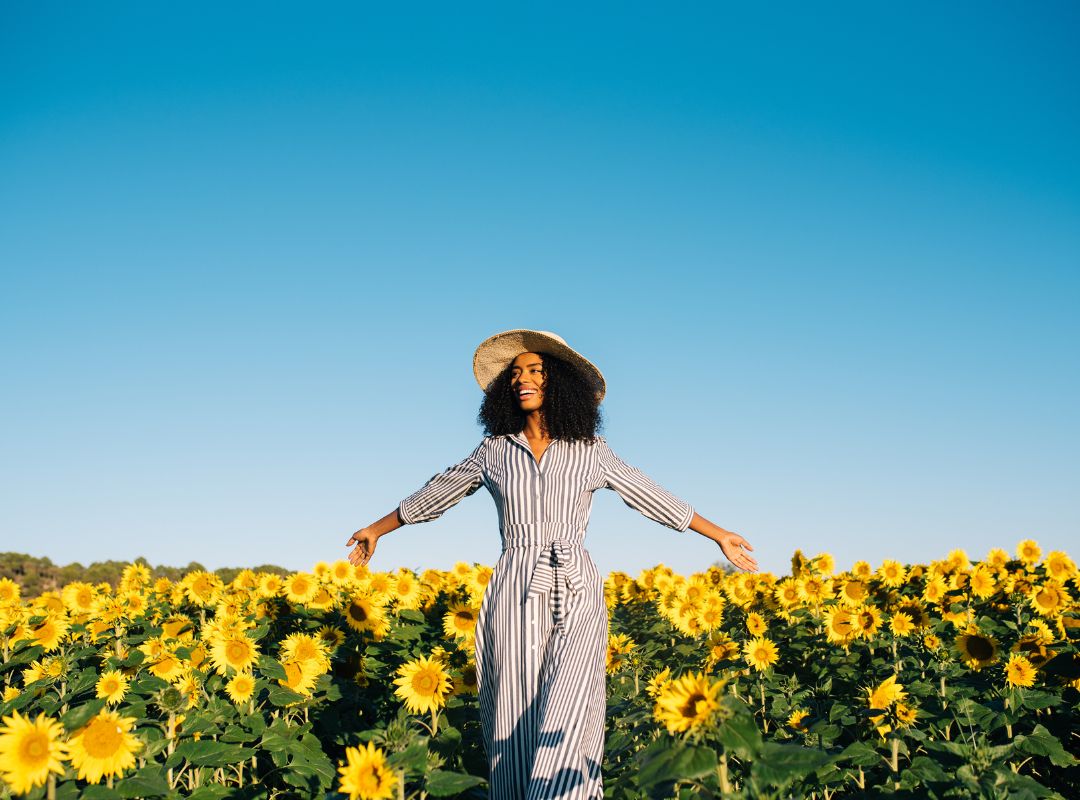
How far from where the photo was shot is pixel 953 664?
19.2 feet

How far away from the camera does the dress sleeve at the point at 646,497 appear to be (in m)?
4.54

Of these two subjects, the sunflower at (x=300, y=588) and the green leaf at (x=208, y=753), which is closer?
the green leaf at (x=208, y=753)

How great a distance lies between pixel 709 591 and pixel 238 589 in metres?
4.35

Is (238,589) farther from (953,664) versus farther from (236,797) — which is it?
(953,664)

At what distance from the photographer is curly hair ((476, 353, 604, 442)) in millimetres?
4621

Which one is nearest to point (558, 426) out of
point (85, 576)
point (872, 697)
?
point (872, 697)

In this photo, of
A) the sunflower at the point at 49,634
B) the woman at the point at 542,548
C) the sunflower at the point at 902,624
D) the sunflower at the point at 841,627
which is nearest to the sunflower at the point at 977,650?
the sunflower at the point at 902,624

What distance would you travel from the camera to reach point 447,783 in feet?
9.29

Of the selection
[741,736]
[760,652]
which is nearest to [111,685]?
[741,736]

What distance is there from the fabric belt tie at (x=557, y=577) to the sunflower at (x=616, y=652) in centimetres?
225

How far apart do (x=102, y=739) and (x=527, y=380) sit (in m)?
2.56

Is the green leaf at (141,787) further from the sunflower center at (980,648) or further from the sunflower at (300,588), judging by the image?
the sunflower center at (980,648)

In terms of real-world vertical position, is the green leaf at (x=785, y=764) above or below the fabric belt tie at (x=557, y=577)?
below

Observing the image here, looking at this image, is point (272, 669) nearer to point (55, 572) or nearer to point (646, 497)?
point (646, 497)
